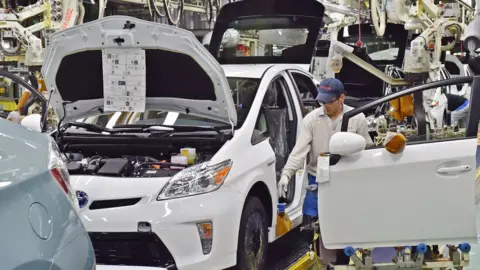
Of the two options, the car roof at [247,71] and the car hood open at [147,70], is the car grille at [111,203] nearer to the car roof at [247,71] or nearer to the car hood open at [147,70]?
the car hood open at [147,70]

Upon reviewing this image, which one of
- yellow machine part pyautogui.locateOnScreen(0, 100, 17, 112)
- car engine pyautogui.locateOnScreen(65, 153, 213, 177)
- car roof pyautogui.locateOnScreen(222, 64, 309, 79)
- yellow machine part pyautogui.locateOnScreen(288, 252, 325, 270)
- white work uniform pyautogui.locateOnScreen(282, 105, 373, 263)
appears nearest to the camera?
car engine pyautogui.locateOnScreen(65, 153, 213, 177)

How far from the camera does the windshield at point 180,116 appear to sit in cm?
451

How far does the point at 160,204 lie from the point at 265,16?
10.2 feet

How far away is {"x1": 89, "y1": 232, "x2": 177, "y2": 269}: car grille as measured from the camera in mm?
3721

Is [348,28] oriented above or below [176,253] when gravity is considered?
above

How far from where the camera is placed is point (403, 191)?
3.43 m

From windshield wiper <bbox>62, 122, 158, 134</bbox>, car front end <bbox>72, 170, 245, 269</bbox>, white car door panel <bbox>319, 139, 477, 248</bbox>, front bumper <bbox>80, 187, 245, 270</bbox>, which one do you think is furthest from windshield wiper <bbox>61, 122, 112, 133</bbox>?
white car door panel <bbox>319, 139, 477, 248</bbox>

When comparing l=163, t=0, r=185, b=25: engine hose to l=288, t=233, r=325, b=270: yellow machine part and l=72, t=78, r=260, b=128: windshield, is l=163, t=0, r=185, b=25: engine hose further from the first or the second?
l=288, t=233, r=325, b=270: yellow machine part

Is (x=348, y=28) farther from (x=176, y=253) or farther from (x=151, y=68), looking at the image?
(x=176, y=253)

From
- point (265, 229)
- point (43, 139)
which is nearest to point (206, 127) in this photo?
point (265, 229)

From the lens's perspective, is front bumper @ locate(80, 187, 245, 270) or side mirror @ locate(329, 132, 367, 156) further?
front bumper @ locate(80, 187, 245, 270)

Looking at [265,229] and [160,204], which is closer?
[160,204]

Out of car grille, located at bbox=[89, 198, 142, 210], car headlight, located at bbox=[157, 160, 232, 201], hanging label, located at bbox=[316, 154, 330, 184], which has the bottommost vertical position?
car grille, located at bbox=[89, 198, 142, 210]

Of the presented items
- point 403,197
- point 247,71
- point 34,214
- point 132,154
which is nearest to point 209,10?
point 247,71
